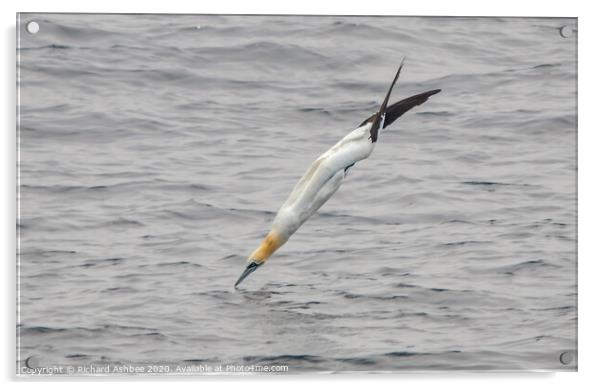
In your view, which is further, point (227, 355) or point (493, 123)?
point (493, 123)

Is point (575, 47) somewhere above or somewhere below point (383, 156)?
above

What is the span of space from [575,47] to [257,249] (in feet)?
4.95

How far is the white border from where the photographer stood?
4453 millimetres

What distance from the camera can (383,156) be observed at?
464cm

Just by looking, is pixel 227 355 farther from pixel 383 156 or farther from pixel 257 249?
pixel 383 156

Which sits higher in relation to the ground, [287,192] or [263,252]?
[287,192]

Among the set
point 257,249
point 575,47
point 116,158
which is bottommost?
point 257,249

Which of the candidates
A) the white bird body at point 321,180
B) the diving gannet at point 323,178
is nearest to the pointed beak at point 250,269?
the diving gannet at point 323,178

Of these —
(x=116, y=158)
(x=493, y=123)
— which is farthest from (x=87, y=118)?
(x=493, y=123)

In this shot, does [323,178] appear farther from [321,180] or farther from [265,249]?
[265,249]

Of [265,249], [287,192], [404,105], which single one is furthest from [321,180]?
[404,105]

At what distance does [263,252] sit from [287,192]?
0.25 meters

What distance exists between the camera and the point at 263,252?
4547 millimetres

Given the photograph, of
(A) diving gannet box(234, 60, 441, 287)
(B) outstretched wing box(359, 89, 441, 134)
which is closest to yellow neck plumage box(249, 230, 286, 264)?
(A) diving gannet box(234, 60, 441, 287)
